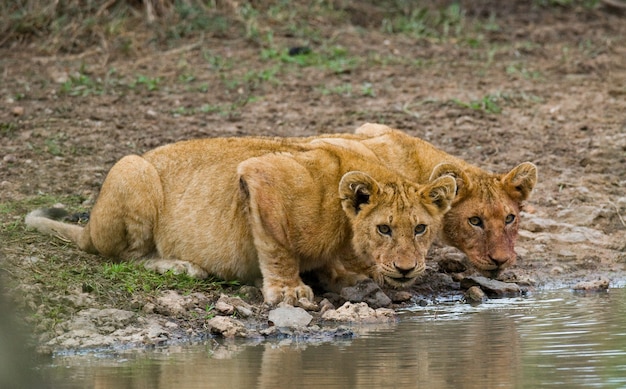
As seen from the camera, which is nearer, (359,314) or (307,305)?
(359,314)

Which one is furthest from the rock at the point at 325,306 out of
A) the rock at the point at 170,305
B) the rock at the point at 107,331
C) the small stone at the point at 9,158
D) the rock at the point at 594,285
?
the small stone at the point at 9,158

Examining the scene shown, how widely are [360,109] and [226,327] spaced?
5979 millimetres

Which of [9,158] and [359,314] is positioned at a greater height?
[359,314]

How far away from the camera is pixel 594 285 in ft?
28.3

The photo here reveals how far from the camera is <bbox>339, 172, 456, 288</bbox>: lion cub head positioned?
24.7 feet

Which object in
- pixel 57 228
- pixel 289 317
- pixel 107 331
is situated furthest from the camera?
pixel 57 228

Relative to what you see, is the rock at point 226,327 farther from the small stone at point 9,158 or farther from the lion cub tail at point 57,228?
the small stone at point 9,158

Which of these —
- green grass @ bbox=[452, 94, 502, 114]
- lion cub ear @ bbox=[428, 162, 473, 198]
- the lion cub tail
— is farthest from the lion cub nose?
green grass @ bbox=[452, 94, 502, 114]

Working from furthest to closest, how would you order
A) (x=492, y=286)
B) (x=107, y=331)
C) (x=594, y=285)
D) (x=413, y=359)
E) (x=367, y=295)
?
(x=594, y=285), (x=492, y=286), (x=367, y=295), (x=107, y=331), (x=413, y=359)

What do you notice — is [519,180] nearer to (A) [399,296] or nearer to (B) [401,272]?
(A) [399,296]

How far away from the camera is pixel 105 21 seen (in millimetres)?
14961

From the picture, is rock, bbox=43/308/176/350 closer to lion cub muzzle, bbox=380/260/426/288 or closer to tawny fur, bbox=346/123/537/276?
lion cub muzzle, bbox=380/260/426/288

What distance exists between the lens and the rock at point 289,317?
728 centimetres

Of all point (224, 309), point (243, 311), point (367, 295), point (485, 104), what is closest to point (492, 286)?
point (367, 295)
